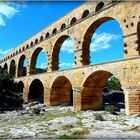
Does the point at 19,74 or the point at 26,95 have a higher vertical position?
the point at 19,74

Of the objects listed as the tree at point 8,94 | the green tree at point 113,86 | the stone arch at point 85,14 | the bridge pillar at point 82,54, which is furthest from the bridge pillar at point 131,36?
the green tree at point 113,86

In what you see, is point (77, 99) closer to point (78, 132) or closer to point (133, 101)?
point (133, 101)

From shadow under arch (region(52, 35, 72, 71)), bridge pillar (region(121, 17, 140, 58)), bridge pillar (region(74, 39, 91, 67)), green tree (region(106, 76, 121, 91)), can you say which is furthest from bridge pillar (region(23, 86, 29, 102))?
green tree (region(106, 76, 121, 91))

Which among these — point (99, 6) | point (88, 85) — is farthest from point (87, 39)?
Answer: point (88, 85)

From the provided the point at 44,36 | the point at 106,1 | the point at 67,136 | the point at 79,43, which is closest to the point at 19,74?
the point at 44,36

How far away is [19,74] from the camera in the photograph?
39281mm

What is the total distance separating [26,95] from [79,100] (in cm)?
1411

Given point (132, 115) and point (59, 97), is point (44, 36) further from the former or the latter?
point (132, 115)

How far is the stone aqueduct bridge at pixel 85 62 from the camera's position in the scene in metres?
16.9

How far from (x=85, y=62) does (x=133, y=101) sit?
767 cm

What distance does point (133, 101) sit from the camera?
16.2 metres

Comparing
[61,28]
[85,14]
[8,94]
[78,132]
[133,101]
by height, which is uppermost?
[85,14]

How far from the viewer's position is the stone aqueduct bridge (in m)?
16.9

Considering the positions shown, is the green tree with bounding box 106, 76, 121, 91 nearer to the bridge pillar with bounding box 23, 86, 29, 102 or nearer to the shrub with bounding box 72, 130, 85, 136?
the bridge pillar with bounding box 23, 86, 29, 102
